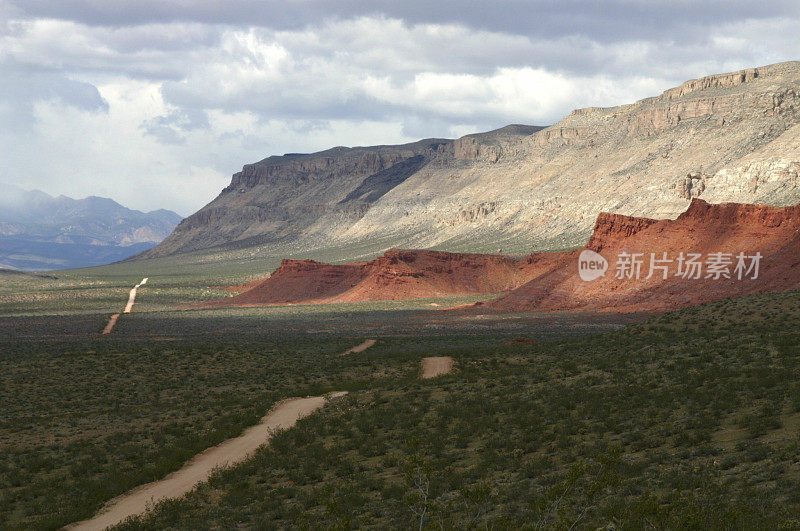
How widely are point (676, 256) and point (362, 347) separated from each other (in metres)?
38.9

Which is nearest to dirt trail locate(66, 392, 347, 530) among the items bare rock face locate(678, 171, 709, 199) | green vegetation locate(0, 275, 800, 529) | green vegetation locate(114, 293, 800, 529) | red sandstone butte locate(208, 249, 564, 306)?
green vegetation locate(0, 275, 800, 529)

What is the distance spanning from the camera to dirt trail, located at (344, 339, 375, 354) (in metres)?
46.4

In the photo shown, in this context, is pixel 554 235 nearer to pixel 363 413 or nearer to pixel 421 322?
pixel 421 322

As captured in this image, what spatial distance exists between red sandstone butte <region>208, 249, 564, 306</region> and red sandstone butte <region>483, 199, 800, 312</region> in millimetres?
21905

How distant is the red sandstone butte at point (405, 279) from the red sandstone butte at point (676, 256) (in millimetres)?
21905

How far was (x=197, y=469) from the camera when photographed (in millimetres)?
19047

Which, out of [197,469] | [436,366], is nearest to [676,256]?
[436,366]

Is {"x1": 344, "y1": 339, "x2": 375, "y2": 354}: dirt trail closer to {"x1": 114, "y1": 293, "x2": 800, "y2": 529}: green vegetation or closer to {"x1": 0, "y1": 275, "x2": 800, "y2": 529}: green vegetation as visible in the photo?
{"x1": 0, "y1": 275, "x2": 800, "y2": 529}: green vegetation

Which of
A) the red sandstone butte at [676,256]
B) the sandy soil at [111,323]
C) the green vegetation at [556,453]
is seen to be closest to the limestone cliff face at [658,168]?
the red sandstone butte at [676,256]

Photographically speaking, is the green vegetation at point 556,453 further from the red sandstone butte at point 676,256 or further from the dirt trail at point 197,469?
the red sandstone butte at point 676,256

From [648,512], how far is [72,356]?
40.0 m

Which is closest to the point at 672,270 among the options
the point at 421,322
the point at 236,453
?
the point at 421,322

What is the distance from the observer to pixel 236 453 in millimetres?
20422

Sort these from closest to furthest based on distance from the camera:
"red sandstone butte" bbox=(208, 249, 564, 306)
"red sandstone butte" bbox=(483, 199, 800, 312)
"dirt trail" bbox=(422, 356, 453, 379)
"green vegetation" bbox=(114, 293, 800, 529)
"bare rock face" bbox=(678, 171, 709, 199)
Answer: "green vegetation" bbox=(114, 293, 800, 529)
"dirt trail" bbox=(422, 356, 453, 379)
"red sandstone butte" bbox=(483, 199, 800, 312)
"red sandstone butte" bbox=(208, 249, 564, 306)
"bare rock face" bbox=(678, 171, 709, 199)
